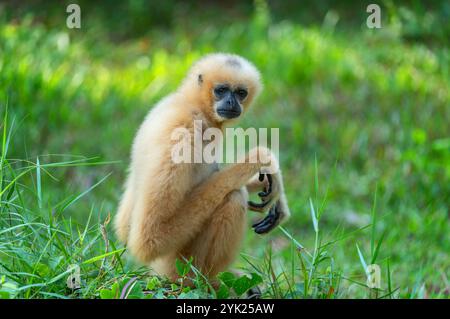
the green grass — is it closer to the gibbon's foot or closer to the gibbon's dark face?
the gibbon's foot

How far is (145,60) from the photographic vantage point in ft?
32.9

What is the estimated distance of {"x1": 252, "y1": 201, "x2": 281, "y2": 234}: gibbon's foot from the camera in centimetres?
468

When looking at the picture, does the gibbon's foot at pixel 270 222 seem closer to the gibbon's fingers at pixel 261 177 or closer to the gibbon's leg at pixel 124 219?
the gibbon's fingers at pixel 261 177

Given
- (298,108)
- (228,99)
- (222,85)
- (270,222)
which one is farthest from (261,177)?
(298,108)

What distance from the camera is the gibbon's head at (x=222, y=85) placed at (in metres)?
4.88

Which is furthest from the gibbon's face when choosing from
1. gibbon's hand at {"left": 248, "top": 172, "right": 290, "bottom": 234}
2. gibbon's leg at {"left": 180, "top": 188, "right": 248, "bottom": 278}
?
gibbon's leg at {"left": 180, "top": 188, "right": 248, "bottom": 278}

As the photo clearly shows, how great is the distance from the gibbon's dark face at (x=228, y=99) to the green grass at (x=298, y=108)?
116cm

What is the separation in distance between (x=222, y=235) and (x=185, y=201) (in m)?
0.31

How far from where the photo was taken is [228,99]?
4.91 meters

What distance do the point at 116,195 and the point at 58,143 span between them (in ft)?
3.38

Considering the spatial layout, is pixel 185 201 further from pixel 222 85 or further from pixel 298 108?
pixel 298 108

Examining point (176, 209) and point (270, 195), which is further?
point (270, 195)

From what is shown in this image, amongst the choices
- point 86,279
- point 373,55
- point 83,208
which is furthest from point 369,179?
point 86,279
